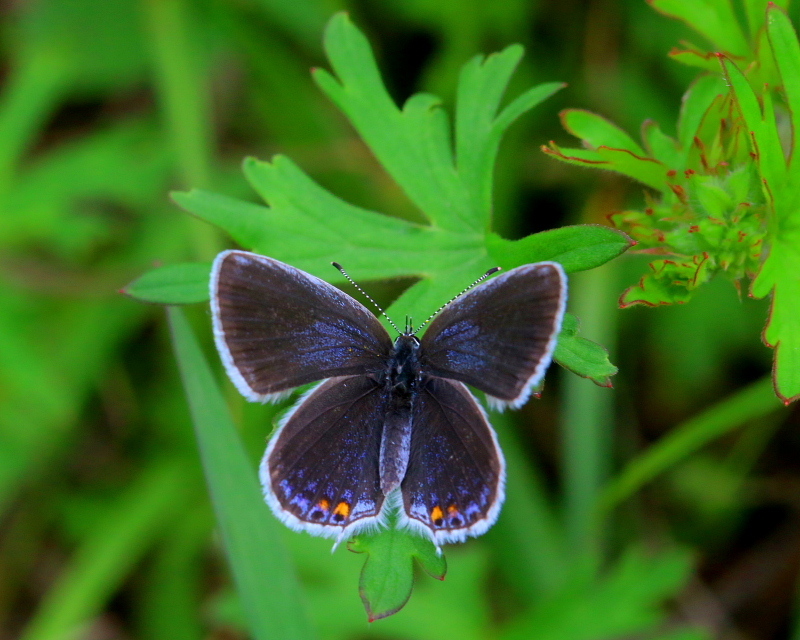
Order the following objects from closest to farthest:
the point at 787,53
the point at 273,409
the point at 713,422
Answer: the point at 787,53 < the point at 713,422 < the point at 273,409

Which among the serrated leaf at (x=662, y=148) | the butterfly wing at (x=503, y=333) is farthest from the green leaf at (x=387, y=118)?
the serrated leaf at (x=662, y=148)

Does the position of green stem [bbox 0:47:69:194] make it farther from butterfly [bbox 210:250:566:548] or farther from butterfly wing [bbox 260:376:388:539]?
butterfly wing [bbox 260:376:388:539]

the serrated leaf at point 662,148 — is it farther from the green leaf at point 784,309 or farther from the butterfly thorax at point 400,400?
the butterfly thorax at point 400,400

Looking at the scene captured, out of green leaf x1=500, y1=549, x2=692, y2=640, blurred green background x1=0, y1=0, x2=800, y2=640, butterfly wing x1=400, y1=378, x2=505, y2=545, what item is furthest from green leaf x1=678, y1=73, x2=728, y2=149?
green leaf x1=500, y1=549, x2=692, y2=640

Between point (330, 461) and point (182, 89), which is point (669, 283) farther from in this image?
point (182, 89)

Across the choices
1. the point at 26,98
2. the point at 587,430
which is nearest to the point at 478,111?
the point at 587,430

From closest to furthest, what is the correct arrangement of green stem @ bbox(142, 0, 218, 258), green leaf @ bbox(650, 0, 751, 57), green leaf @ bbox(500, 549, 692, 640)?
green leaf @ bbox(650, 0, 751, 57)
green leaf @ bbox(500, 549, 692, 640)
green stem @ bbox(142, 0, 218, 258)
